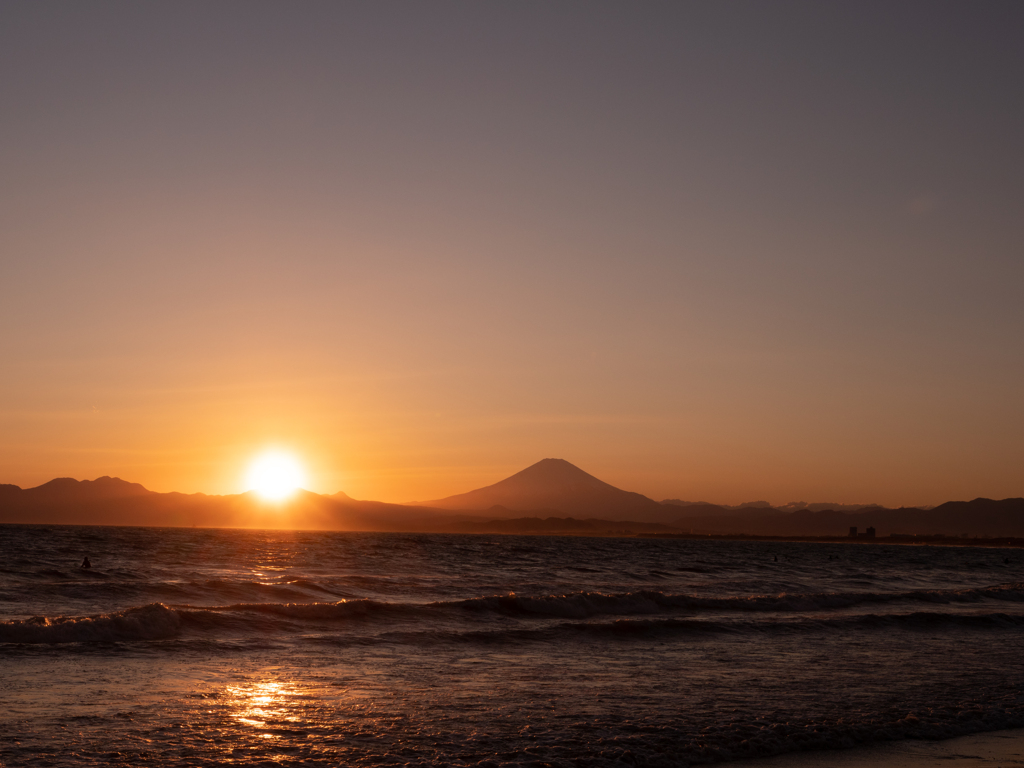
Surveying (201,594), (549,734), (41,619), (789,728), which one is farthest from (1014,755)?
(201,594)

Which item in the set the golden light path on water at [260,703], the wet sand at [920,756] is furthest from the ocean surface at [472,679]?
the wet sand at [920,756]

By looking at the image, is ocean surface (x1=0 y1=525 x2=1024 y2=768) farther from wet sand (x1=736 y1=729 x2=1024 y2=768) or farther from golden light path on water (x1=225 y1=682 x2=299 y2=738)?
wet sand (x1=736 y1=729 x2=1024 y2=768)

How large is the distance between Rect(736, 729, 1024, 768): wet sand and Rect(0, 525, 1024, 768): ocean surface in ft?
1.09

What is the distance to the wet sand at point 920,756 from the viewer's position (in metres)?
10.7

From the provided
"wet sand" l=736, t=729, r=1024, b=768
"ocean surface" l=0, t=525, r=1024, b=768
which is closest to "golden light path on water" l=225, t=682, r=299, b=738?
"ocean surface" l=0, t=525, r=1024, b=768

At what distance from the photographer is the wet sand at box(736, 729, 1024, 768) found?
10.7 metres

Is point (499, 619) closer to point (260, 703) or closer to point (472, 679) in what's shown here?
point (472, 679)

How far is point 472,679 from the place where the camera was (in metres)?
16.0

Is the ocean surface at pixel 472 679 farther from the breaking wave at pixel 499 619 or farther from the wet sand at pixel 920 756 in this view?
the wet sand at pixel 920 756

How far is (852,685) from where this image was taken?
1589cm

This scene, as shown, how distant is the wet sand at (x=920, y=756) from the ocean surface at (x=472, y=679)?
33 cm

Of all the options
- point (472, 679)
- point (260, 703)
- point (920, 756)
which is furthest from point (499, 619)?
point (920, 756)

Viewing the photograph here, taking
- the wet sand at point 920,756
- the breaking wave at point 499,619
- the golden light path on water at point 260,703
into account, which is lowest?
the breaking wave at point 499,619

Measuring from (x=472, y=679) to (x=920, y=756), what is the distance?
8014mm
